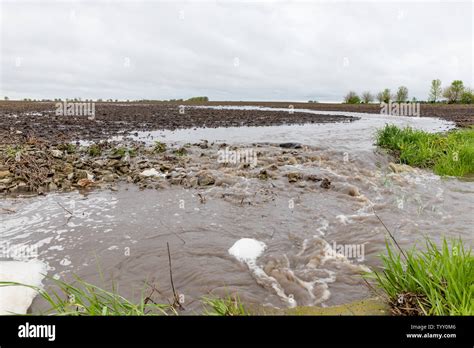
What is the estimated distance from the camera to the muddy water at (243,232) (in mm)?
4863

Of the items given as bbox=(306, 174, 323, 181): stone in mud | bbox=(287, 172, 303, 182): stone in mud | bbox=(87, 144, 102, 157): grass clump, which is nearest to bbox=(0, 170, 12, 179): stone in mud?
bbox=(87, 144, 102, 157): grass clump

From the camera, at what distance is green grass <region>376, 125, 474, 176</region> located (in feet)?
40.8

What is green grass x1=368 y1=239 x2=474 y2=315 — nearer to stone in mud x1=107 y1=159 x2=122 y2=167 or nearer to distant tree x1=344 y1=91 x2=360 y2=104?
stone in mud x1=107 y1=159 x2=122 y2=167

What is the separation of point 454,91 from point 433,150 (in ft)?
324

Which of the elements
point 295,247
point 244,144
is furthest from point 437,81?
point 295,247

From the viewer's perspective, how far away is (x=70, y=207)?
788 cm

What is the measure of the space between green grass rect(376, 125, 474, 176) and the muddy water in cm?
170

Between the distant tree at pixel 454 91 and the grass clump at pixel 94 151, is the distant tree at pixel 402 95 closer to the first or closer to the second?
the distant tree at pixel 454 91

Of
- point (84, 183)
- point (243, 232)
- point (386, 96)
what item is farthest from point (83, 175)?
point (386, 96)

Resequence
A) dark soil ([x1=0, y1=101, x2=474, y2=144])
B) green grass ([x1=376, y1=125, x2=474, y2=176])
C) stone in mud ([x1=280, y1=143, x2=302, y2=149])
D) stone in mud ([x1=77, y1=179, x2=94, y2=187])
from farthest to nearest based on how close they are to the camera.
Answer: dark soil ([x1=0, y1=101, x2=474, y2=144]) < stone in mud ([x1=280, y1=143, x2=302, y2=149]) < green grass ([x1=376, y1=125, x2=474, y2=176]) < stone in mud ([x1=77, y1=179, x2=94, y2=187])

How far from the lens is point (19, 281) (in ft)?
15.4

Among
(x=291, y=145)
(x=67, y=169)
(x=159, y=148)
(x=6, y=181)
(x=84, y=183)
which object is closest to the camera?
(x=6, y=181)

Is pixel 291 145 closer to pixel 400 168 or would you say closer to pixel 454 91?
pixel 400 168
